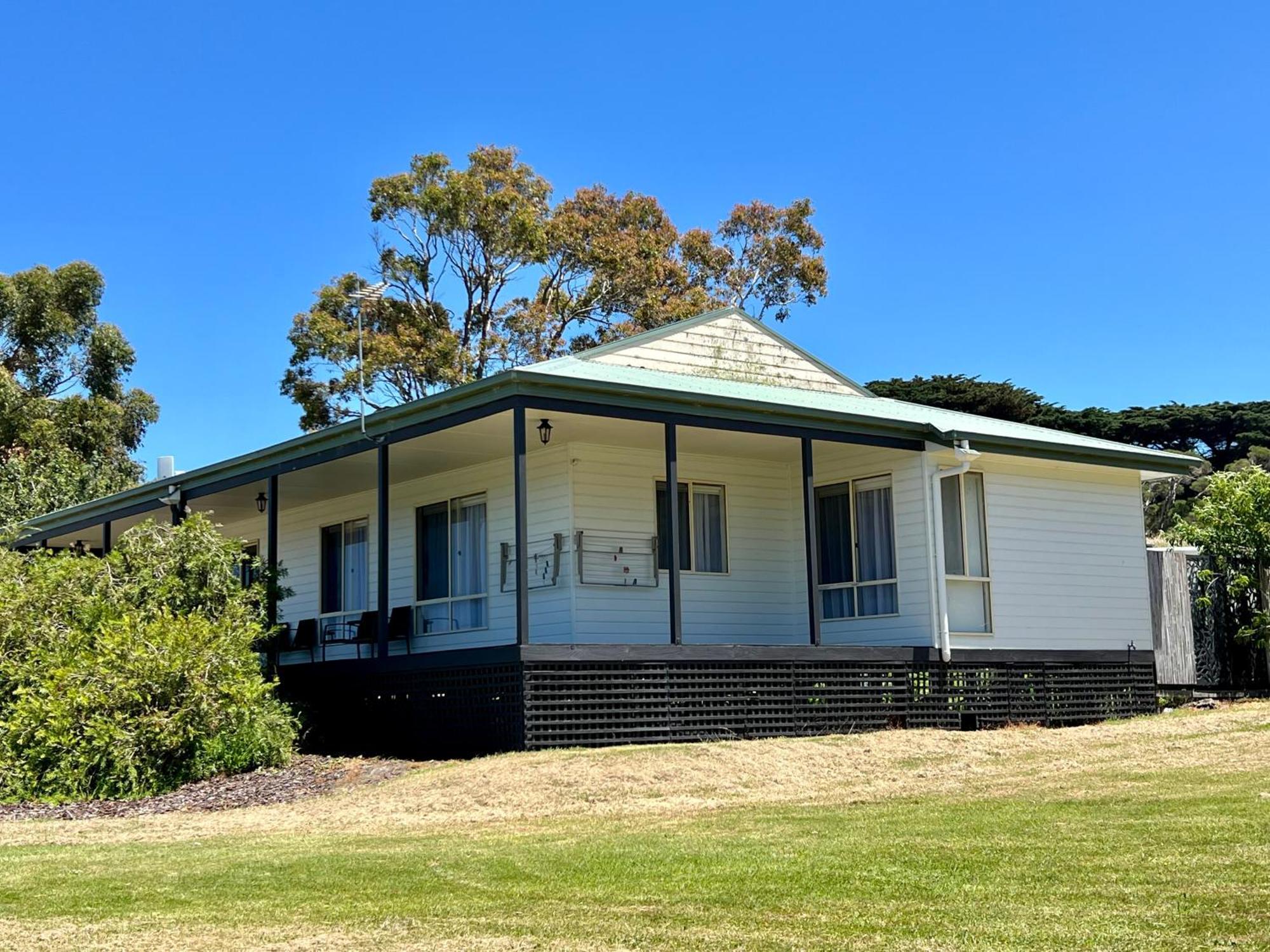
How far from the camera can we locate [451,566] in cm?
1969

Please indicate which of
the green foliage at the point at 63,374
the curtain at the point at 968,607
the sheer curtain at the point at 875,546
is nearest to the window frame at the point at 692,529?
the sheer curtain at the point at 875,546

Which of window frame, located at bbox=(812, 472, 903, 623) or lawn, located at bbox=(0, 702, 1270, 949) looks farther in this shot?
window frame, located at bbox=(812, 472, 903, 623)

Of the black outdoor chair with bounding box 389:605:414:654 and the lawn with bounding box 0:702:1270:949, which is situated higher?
the black outdoor chair with bounding box 389:605:414:654

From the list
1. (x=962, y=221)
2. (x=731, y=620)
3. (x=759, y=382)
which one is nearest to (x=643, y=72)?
(x=962, y=221)

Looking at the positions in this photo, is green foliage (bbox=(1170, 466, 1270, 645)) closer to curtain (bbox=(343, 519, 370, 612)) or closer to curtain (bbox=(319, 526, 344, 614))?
curtain (bbox=(343, 519, 370, 612))

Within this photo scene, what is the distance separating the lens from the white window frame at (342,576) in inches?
842

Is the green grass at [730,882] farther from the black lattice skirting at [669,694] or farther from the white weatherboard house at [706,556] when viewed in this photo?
the white weatherboard house at [706,556]

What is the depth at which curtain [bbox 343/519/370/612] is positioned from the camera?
844 inches

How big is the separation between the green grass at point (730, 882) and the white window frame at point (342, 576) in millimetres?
10518

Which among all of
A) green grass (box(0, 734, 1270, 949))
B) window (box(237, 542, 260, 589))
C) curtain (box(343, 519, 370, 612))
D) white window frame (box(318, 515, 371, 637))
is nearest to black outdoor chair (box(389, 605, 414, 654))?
white window frame (box(318, 515, 371, 637))

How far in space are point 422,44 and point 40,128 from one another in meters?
10.1

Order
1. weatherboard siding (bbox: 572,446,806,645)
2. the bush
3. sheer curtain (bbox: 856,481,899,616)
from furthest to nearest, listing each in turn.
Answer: sheer curtain (bbox: 856,481,899,616)
weatherboard siding (bbox: 572,446,806,645)
the bush

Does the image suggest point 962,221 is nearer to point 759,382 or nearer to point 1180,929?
point 759,382

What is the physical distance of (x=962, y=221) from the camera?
34.4m
